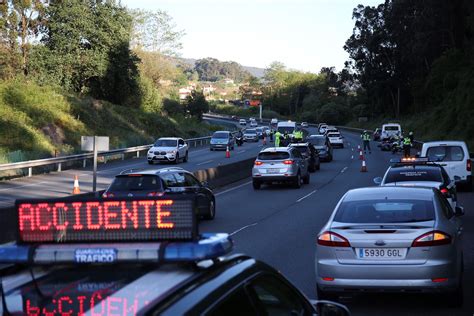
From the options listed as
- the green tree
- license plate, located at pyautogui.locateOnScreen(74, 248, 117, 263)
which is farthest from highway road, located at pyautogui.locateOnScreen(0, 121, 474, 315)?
the green tree

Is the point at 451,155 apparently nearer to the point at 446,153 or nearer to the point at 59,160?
the point at 446,153

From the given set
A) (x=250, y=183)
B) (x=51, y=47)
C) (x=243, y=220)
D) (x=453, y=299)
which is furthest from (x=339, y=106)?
(x=453, y=299)

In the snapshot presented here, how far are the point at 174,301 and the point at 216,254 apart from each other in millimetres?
445

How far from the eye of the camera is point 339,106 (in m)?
151

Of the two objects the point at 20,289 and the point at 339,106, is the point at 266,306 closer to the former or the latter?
the point at 20,289

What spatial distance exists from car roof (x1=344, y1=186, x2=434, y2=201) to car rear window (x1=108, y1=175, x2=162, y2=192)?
314 inches

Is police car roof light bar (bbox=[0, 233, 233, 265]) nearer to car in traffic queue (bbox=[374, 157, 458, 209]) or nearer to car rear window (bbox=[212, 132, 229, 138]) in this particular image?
car in traffic queue (bbox=[374, 157, 458, 209])

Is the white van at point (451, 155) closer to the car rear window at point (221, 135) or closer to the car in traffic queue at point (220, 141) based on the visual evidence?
the car in traffic queue at point (220, 141)

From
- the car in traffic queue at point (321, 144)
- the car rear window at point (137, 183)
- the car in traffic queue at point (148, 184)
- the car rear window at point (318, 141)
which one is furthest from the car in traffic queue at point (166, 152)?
the car rear window at point (137, 183)

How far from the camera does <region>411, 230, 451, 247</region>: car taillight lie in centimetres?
870

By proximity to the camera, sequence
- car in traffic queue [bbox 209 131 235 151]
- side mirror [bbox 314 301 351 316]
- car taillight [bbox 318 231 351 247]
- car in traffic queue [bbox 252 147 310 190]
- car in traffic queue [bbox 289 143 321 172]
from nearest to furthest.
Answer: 1. side mirror [bbox 314 301 351 316]
2. car taillight [bbox 318 231 351 247]
3. car in traffic queue [bbox 252 147 310 190]
4. car in traffic queue [bbox 289 143 321 172]
5. car in traffic queue [bbox 209 131 235 151]

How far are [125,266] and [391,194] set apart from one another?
6670mm

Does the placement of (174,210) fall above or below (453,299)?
above

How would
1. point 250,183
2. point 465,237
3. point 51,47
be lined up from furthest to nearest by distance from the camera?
point 51,47
point 250,183
point 465,237
